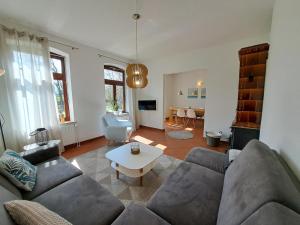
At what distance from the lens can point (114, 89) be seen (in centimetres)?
479

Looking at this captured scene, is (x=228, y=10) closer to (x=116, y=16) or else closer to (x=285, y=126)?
(x=116, y=16)

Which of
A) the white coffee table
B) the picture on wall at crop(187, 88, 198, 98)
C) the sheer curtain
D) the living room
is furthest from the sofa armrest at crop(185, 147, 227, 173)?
the picture on wall at crop(187, 88, 198, 98)

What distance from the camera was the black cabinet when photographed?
8.07 feet

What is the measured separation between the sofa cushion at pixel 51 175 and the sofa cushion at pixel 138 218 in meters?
0.89

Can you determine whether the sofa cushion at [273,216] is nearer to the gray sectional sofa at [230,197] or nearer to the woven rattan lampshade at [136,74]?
the gray sectional sofa at [230,197]

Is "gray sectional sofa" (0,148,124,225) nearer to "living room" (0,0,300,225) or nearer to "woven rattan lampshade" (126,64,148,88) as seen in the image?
"living room" (0,0,300,225)

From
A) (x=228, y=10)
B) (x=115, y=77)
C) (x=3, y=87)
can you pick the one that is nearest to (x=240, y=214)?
(x=228, y=10)

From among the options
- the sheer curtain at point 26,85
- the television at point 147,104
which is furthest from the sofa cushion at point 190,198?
the television at point 147,104

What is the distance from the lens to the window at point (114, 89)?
4555mm

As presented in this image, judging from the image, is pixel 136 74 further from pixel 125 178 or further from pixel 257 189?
pixel 257 189

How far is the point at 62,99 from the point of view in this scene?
11.4 ft

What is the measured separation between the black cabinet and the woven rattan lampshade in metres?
2.04

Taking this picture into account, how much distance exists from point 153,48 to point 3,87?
344 cm

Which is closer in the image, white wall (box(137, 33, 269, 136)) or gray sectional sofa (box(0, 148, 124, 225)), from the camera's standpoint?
gray sectional sofa (box(0, 148, 124, 225))
